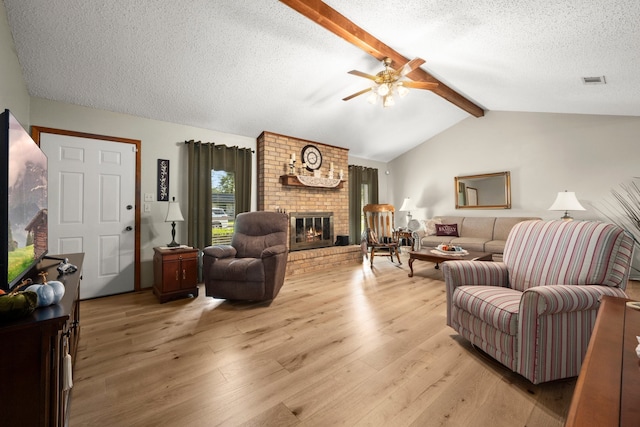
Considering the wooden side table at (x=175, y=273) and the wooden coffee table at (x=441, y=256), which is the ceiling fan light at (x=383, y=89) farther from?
the wooden side table at (x=175, y=273)

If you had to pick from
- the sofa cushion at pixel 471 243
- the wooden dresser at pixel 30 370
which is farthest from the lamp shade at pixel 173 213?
the sofa cushion at pixel 471 243

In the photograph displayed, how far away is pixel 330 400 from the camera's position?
4.68ft

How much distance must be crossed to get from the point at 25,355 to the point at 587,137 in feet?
20.7

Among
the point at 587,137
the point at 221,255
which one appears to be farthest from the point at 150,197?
the point at 587,137

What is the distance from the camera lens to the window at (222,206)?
4035mm

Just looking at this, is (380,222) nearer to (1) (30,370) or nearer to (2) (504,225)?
(2) (504,225)

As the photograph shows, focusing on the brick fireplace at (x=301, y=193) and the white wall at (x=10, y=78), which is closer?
the white wall at (x=10, y=78)

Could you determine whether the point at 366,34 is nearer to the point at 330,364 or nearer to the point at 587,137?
the point at 330,364

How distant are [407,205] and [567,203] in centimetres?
271

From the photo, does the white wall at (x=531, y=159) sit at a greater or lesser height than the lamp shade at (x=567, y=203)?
greater

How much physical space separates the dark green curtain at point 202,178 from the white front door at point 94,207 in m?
0.67

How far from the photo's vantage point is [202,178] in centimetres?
380

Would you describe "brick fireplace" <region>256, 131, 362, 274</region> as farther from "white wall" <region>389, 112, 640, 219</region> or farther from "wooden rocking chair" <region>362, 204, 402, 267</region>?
"white wall" <region>389, 112, 640, 219</region>

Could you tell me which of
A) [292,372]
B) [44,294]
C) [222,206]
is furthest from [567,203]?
[44,294]
